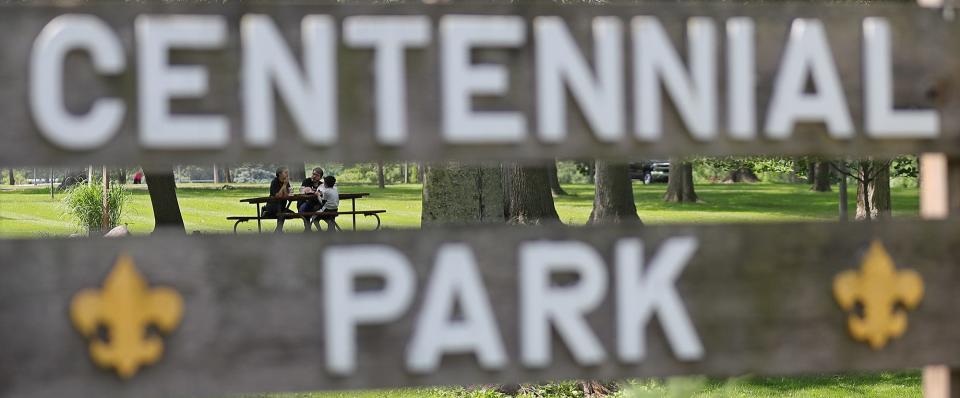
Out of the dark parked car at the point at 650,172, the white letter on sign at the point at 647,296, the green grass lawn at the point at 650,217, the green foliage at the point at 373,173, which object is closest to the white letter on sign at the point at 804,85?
the white letter on sign at the point at 647,296

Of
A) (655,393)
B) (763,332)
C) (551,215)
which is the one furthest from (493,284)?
(551,215)

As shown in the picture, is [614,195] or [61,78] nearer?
[61,78]

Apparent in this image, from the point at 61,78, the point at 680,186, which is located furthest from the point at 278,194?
the point at 680,186

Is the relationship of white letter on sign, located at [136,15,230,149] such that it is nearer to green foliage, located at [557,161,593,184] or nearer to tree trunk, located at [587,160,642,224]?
tree trunk, located at [587,160,642,224]

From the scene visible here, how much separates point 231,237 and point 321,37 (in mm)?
511

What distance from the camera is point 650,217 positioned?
931 inches

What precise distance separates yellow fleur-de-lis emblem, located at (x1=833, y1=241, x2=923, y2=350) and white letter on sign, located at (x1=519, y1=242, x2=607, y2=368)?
64cm

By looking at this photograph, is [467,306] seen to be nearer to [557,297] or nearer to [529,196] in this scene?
[557,297]

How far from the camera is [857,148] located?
107 inches

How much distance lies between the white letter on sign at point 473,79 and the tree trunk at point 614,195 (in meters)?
14.3

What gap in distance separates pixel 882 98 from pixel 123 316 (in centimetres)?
193

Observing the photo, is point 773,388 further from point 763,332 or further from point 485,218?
point 763,332

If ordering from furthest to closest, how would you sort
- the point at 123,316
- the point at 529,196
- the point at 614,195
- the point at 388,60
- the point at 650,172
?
the point at 650,172 < the point at 614,195 < the point at 529,196 < the point at 388,60 < the point at 123,316

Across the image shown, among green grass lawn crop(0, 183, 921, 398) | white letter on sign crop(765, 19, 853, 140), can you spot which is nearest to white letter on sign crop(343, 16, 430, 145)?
white letter on sign crop(765, 19, 853, 140)
